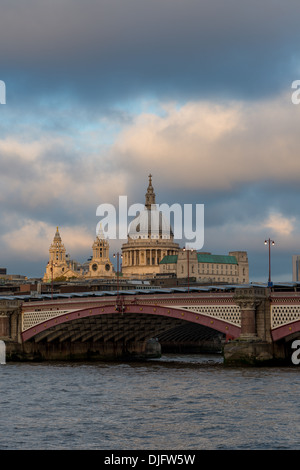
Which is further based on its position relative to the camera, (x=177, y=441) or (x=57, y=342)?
(x=57, y=342)

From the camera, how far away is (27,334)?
4461 inches

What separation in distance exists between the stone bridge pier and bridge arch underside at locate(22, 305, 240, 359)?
13.6 meters

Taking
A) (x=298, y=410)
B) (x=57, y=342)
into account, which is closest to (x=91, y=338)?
(x=57, y=342)

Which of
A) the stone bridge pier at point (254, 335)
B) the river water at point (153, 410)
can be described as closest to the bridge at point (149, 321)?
the stone bridge pier at point (254, 335)

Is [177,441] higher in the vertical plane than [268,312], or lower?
lower

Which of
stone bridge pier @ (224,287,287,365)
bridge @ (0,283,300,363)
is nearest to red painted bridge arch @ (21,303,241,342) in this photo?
bridge @ (0,283,300,363)

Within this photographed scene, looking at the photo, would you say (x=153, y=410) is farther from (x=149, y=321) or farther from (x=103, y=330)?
(x=103, y=330)

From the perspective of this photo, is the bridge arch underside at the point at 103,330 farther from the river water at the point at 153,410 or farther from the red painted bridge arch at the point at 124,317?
the river water at the point at 153,410

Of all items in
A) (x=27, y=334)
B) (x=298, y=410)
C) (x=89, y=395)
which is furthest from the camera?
(x=27, y=334)

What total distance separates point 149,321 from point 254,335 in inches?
892

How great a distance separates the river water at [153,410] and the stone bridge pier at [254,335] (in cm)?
200
